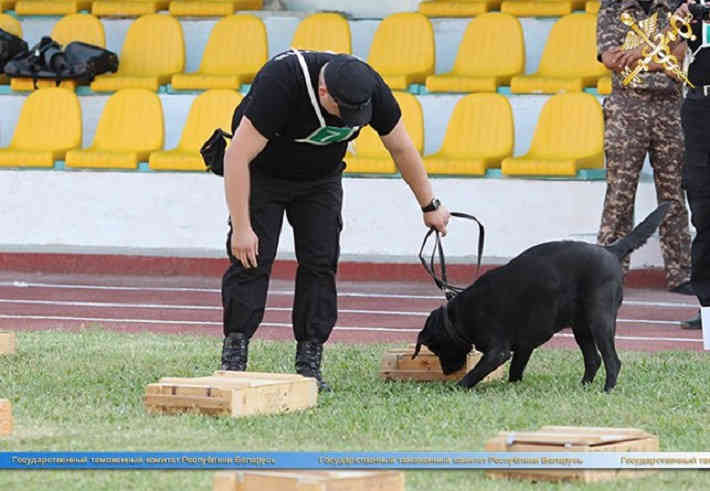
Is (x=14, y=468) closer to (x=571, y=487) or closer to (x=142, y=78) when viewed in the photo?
(x=571, y=487)

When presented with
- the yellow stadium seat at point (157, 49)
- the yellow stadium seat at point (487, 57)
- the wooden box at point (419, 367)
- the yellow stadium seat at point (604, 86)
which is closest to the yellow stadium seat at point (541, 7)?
the yellow stadium seat at point (487, 57)

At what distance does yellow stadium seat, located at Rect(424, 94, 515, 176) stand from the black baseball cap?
7091 millimetres

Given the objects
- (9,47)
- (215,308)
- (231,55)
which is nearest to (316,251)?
Result: (215,308)

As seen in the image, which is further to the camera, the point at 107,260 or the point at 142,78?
the point at 142,78

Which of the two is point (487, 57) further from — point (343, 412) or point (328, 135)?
point (343, 412)

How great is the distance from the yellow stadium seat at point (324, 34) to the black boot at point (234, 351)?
25.9ft

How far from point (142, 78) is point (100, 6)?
1282 millimetres

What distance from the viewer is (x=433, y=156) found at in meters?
14.1

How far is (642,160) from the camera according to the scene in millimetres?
12297

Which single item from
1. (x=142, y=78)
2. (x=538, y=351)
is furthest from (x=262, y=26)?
(x=538, y=351)

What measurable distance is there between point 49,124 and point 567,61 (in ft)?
17.2

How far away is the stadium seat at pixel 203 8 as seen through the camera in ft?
53.3

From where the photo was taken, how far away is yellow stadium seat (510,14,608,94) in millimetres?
14180

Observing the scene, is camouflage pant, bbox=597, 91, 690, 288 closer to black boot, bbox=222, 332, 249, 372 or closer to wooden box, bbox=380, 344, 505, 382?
wooden box, bbox=380, 344, 505, 382
